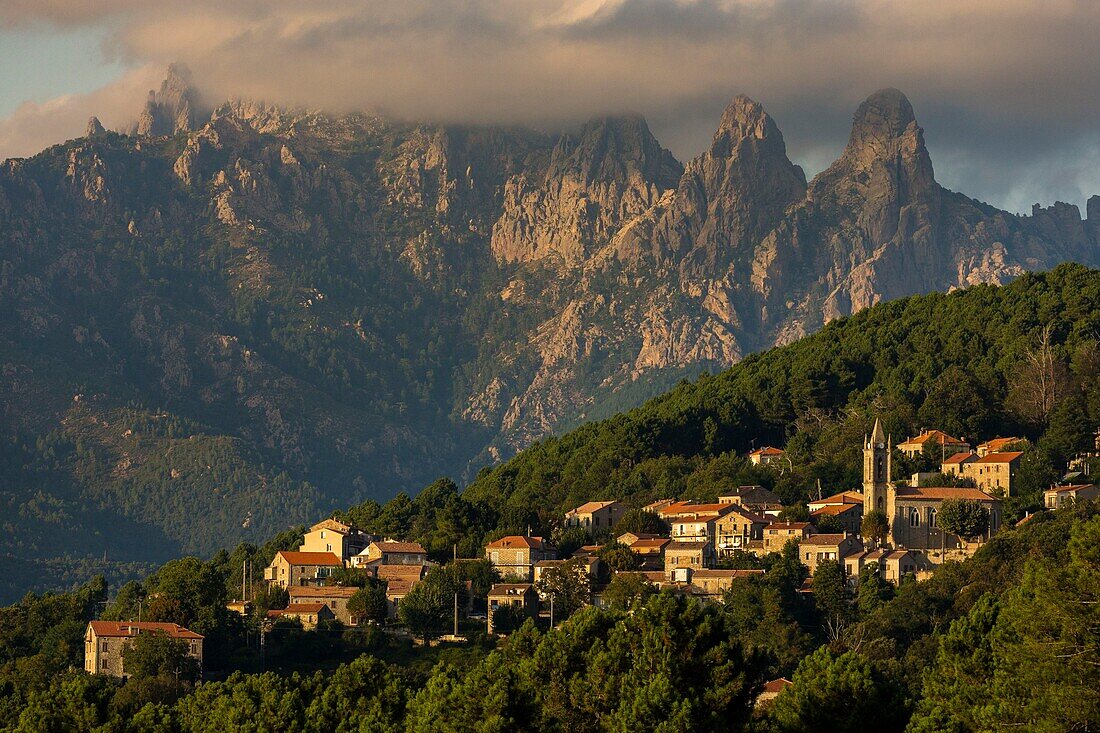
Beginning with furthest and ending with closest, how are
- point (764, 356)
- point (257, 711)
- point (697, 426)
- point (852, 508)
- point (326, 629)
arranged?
point (764, 356) < point (697, 426) < point (852, 508) < point (326, 629) < point (257, 711)

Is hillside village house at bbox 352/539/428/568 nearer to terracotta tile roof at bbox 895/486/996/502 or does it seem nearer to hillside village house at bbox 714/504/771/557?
hillside village house at bbox 714/504/771/557

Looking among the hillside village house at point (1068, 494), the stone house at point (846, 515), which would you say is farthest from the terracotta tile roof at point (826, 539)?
the hillside village house at point (1068, 494)

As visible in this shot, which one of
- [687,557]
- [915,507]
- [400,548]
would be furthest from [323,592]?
[915,507]

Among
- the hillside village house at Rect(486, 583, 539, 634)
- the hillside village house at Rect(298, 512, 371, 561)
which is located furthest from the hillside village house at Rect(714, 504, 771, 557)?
the hillside village house at Rect(298, 512, 371, 561)

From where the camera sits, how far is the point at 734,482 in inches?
5989

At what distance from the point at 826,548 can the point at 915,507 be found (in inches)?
320

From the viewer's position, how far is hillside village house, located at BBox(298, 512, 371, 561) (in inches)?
5733

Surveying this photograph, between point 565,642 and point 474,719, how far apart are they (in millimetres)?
4237

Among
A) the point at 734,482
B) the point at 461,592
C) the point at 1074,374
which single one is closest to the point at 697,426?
the point at 734,482

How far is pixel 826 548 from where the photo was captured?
129500 millimetres

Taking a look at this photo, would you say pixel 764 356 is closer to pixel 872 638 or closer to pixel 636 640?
pixel 872 638

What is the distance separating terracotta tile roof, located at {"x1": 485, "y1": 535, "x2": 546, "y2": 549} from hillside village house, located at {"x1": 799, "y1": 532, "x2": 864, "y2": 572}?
16.6 m

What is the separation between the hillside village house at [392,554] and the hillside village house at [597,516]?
42.3 feet

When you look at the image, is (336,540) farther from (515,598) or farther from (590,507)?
(515,598)
